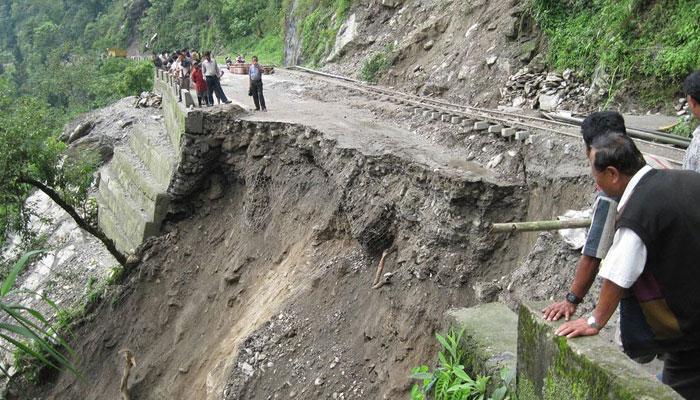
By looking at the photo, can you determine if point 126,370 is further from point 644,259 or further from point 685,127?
point 644,259

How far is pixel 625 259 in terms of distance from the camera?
2.79 m

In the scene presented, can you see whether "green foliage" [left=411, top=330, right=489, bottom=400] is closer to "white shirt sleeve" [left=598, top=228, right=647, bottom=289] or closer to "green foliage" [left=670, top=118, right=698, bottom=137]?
"white shirt sleeve" [left=598, top=228, right=647, bottom=289]

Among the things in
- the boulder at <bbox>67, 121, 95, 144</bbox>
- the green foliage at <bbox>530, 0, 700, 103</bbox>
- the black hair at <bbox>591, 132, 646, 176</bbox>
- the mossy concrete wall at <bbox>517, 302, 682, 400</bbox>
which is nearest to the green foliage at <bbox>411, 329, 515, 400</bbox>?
the mossy concrete wall at <bbox>517, 302, 682, 400</bbox>

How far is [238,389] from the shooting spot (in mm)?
9117

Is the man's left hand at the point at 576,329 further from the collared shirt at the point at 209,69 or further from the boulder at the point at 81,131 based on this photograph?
the boulder at the point at 81,131

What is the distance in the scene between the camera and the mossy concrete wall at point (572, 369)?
265cm

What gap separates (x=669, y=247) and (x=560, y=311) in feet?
2.30

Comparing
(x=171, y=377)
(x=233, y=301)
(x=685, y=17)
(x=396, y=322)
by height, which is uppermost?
(x=685, y=17)

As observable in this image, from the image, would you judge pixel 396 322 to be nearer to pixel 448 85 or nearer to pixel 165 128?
pixel 448 85

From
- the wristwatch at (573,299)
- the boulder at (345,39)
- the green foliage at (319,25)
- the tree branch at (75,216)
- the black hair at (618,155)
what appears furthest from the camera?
the green foliage at (319,25)

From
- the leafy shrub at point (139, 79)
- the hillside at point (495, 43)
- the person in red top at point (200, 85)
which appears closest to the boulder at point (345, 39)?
Result: the hillside at point (495, 43)

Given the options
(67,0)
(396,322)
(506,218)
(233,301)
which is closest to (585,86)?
(506,218)

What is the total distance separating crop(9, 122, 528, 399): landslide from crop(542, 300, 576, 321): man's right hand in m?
4.45

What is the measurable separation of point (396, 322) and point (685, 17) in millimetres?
7487
